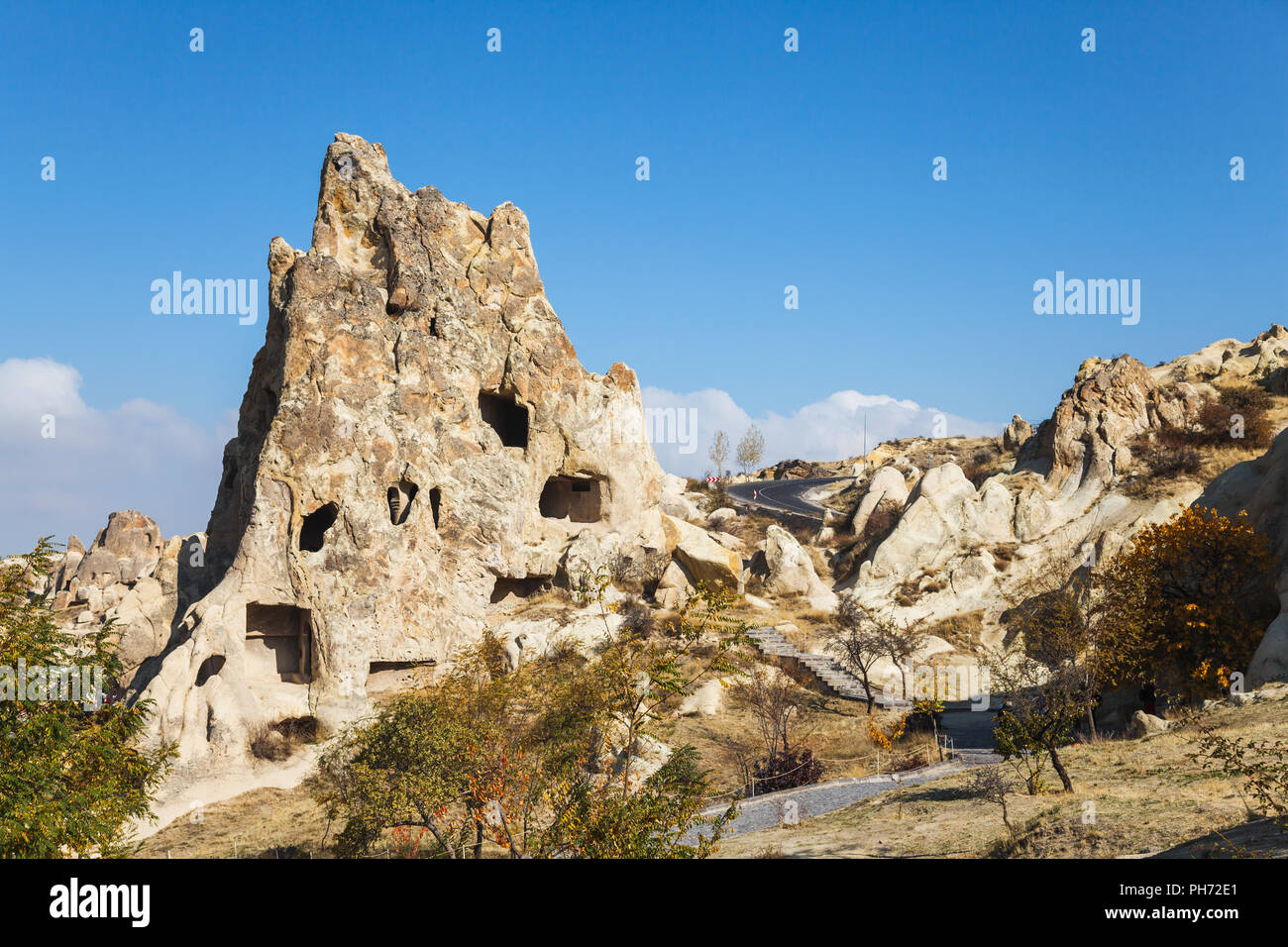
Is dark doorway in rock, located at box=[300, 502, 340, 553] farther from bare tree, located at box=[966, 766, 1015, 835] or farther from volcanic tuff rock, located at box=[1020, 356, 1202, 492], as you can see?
volcanic tuff rock, located at box=[1020, 356, 1202, 492]

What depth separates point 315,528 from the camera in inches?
1282

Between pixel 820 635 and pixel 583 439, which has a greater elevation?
pixel 583 439

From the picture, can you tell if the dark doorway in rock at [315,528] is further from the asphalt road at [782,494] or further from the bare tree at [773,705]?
the asphalt road at [782,494]

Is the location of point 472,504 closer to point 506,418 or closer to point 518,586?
point 518,586

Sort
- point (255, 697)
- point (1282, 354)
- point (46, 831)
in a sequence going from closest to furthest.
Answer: point (46, 831), point (255, 697), point (1282, 354)

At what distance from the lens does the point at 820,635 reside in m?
36.4

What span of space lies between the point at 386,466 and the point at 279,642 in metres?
6.18

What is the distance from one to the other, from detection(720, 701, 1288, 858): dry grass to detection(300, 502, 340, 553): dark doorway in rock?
1954 centimetres

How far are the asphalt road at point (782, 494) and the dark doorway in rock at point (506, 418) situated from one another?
24.1 meters

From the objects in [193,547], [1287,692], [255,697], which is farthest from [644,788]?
[193,547]

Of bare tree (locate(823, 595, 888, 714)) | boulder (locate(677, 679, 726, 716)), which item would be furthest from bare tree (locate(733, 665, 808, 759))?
bare tree (locate(823, 595, 888, 714))

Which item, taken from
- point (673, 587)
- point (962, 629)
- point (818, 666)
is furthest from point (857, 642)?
point (673, 587)
